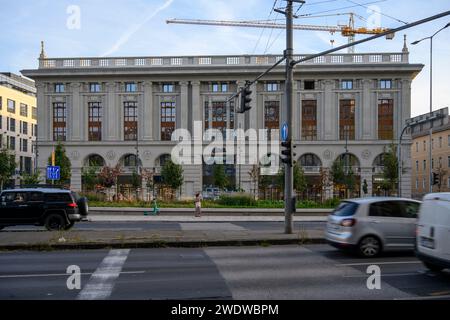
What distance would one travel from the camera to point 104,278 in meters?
9.79

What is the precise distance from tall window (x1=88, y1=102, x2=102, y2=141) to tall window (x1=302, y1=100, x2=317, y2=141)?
1181 inches

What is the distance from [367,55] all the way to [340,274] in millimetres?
62363

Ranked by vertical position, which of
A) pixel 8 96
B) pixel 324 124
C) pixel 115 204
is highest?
pixel 8 96

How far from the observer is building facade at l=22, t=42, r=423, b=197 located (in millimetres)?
67125

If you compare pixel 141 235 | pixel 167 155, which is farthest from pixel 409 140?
pixel 141 235

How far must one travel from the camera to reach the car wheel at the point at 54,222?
19.7 meters

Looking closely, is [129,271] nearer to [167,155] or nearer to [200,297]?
[200,297]

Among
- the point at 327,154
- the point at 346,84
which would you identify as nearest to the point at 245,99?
the point at 327,154

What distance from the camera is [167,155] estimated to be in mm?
68938

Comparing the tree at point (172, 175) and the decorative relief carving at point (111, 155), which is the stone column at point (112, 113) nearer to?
the decorative relief carving at point (111, 155)

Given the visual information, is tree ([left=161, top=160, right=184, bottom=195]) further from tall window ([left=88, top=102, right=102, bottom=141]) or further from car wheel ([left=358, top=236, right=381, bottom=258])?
car wheel ([left=358, top=236, right=381, bottom=258])

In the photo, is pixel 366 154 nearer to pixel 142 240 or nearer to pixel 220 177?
pixel 220 177

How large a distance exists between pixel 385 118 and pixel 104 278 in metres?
64.1

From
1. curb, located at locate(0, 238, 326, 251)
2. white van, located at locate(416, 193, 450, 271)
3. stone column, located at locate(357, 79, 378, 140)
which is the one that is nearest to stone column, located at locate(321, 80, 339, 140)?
stone column, located at locate(357, 79, 378, 140)
